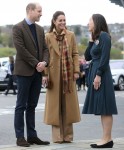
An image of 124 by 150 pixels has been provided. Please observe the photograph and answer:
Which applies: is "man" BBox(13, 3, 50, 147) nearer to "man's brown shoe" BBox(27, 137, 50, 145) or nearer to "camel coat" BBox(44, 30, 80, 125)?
"man's brown shoe" BBox(27, 137, 50, 145)

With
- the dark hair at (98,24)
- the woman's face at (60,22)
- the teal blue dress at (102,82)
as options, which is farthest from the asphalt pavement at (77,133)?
the woman's face at (60,22)

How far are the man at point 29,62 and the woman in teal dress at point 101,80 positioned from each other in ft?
2.39

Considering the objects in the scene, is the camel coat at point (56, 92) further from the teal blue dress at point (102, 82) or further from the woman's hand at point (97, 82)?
the woman's hand at point (97, 82)

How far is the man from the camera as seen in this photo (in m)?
8.76

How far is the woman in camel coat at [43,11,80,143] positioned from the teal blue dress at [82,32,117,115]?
0.52 metres

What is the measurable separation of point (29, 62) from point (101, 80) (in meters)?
1.03

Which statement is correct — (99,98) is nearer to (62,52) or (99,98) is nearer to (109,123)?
(109,123)

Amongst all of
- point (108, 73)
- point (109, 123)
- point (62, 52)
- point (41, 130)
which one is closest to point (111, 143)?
point (109, 123)

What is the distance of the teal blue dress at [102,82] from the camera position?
865 cm

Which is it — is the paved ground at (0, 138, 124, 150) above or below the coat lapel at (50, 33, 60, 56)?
below

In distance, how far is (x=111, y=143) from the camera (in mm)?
8797

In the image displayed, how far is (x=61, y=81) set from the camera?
366 inches

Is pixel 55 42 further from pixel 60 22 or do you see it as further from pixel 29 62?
pixel 29 62

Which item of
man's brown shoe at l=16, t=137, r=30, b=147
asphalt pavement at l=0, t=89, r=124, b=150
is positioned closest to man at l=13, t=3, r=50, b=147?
man's brown shoe at l=16, t=137, r=30, b=147
